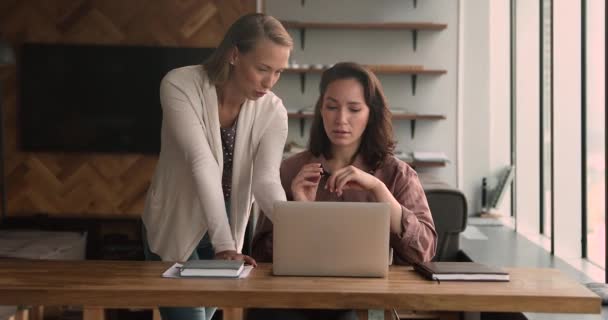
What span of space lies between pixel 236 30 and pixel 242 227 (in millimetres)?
575

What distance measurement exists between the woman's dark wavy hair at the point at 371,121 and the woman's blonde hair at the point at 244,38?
23 centimetres

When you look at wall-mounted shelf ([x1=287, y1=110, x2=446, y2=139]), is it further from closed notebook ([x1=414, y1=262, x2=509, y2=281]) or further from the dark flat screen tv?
closed notebook ([x1=414, y1=262, x2=509, y2=281])

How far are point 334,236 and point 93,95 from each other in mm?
4720

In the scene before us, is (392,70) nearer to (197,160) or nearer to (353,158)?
(353,158)

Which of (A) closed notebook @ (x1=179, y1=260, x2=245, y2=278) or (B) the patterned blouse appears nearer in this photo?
(A) closed notebook @ (x1=179, y1=260, x2=245, y2=278)

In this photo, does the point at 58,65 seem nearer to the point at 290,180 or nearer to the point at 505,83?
the point at 505,83

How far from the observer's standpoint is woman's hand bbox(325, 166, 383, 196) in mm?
2164

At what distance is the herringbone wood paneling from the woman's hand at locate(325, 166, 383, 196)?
14.1 ft

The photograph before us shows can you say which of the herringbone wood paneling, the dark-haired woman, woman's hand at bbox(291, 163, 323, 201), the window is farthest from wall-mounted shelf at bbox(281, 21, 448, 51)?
woman's hand at bbox(291, 163, 323, 201)

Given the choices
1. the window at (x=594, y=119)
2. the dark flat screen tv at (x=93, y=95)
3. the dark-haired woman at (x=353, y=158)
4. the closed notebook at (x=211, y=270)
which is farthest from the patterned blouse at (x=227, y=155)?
the dark flat screen tv at (x=93, y=95)

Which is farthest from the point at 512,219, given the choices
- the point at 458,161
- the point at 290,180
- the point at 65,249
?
the point at 290,180

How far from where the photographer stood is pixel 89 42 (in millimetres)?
6242

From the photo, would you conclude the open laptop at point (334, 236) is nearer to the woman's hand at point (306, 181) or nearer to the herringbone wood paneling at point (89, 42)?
the woman's hand at point (306, 181)

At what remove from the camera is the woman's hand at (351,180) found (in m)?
2.16
